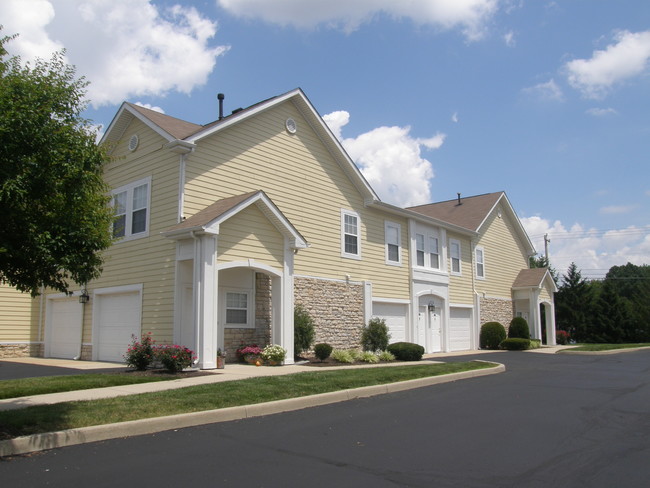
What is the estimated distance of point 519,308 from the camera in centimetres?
3478

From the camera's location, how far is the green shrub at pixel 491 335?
2884cm

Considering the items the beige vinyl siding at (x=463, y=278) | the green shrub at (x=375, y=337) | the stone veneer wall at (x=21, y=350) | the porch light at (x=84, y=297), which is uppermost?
the beige vinyl siding at (x=463, y=278)

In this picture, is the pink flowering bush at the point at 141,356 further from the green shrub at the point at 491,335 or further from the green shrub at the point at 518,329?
the green shrub at the point at 518,329

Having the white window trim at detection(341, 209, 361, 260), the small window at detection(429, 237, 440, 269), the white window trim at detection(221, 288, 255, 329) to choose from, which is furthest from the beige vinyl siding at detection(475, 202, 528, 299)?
the white window trim at detection(221, 288, 255, 329)

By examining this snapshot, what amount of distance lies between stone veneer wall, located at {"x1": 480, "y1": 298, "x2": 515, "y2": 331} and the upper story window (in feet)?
61.2

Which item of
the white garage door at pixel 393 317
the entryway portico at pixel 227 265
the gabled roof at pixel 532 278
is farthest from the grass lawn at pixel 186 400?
the gabled roof at pixel 532 278

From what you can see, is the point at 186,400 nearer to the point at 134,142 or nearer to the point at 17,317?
the point at 134,142

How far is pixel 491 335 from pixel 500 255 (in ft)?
18.0

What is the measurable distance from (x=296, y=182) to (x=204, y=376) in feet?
28.0

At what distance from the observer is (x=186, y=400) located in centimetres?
948

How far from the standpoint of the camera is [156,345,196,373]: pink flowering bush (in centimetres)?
1352

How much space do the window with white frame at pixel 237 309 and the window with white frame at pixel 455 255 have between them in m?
13.3

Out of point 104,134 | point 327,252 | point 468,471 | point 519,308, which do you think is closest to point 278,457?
point 468,471

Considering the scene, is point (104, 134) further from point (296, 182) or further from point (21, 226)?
point (21, 226)
